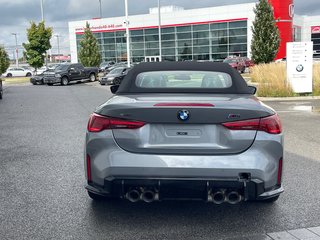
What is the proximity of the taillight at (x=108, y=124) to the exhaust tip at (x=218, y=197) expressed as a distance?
0.90 meters

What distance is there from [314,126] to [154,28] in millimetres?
55263

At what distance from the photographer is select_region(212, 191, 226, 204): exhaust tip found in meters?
3.45

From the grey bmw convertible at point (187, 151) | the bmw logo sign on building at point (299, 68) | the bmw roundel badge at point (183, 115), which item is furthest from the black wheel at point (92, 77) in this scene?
the bmw roundel badge at point (183, 115)

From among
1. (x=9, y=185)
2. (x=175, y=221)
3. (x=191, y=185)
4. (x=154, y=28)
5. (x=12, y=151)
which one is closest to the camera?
(x=191, y=185)

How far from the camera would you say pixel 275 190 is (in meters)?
3.57

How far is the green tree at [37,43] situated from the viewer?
132ft

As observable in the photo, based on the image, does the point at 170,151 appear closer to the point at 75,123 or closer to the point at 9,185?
the point at 9,185

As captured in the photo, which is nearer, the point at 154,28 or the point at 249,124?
the point at 249,124

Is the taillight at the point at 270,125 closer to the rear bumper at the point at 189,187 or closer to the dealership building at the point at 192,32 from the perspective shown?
the rear bumper at the point at 189,187

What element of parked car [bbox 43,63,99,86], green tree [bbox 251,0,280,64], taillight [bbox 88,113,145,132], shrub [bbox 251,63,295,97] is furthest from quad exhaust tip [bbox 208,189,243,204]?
parked car [bbox 43,63,99,86]

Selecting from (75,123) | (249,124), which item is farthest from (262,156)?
(75,123)

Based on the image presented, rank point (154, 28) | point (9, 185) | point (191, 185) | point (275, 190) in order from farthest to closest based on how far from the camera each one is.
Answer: point (154, 28)
point (9, 185)
point (275, 190)
point (191, 185)

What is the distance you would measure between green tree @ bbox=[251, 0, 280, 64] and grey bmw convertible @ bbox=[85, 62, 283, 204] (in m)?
27.8

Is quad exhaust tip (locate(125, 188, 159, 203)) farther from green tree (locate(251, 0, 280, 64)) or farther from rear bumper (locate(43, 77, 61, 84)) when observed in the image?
rear bumper (locate(43, 77, 61, 84))
